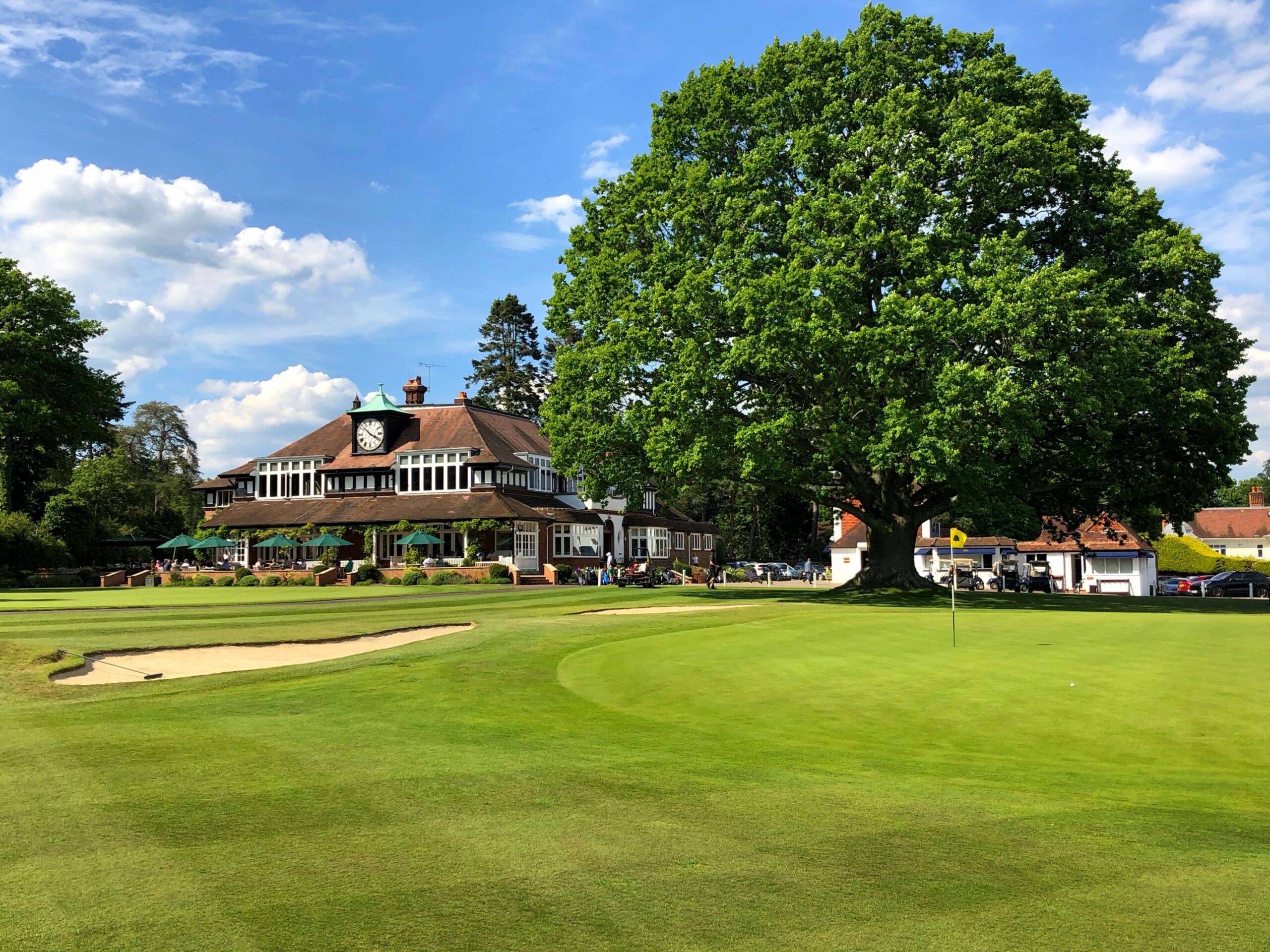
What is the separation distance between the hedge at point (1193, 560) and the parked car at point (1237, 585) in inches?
963

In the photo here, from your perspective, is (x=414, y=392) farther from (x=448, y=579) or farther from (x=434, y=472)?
(x=448, y=579)

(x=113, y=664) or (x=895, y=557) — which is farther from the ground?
(x=895, y=557)

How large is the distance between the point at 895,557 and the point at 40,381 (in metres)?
56.8

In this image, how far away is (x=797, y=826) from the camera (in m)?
7.06

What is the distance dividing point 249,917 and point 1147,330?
1428 inches

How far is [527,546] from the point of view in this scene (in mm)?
65375

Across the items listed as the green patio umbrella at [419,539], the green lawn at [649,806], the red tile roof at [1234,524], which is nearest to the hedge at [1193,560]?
the red tile roof at [1234,524]

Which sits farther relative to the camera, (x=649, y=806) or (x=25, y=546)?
(x=25, y=546)

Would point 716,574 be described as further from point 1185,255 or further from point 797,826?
point 797,826

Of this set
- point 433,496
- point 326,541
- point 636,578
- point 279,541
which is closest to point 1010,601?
point 636,578

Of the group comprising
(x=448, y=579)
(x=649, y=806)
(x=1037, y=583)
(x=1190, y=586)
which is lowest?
(x=1190, y=586)

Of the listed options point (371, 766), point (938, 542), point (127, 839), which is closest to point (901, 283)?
point (371, 766)

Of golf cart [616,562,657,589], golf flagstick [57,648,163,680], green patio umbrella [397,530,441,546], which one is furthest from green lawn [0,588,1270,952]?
green patio umbrella [397,530,441,546]

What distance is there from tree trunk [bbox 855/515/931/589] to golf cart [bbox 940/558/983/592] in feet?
66.6
